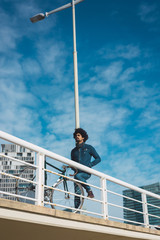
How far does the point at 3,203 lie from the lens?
4523 millimetres

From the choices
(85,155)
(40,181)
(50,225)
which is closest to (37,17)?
(85,155)

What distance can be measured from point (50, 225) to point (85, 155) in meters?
2.57

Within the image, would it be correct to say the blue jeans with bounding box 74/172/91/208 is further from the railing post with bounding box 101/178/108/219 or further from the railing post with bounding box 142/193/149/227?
the railing post with bounding box 142/193/149/227

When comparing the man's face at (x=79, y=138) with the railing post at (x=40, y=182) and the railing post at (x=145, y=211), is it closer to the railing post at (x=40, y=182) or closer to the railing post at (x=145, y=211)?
the railing post at (x=145, y=211)

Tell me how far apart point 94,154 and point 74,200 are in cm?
131

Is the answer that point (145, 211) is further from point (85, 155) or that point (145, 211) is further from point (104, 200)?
point (85, 155)

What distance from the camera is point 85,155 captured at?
7.57 meters

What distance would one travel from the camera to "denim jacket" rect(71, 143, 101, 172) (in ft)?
24.8

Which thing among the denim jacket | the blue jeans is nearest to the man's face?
the denim jacket

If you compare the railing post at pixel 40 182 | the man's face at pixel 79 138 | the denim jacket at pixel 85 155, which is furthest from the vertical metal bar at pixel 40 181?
the man's face at pixel 79 138

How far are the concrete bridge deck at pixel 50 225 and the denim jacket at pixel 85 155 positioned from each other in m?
1.52

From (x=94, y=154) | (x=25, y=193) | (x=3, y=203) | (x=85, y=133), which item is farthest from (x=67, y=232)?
(x=85, y=133)

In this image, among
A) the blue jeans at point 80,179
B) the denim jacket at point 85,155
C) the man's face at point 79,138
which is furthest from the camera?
the man's face at point 79,138

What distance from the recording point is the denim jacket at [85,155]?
755cm
